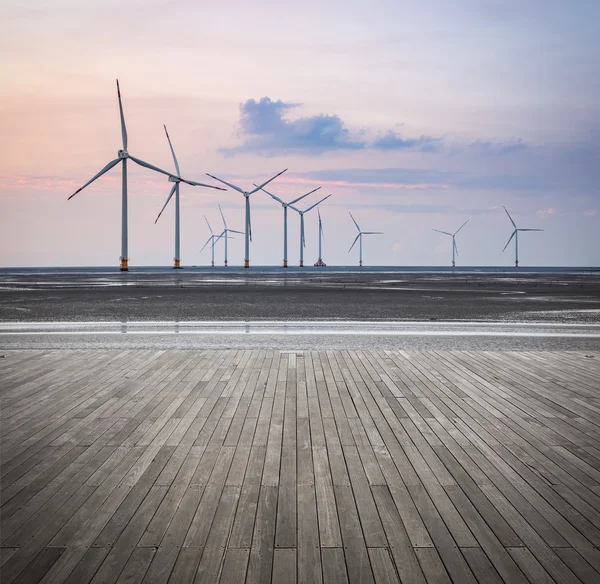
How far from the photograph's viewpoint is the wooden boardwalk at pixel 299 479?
12.6 ft

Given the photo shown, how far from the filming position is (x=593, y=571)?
3.72 metres

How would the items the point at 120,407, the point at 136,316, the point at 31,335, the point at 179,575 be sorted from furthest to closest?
1. the point at 136,316
2. the point at 31,335
3. the point at 120,407
4. the point at 179,575

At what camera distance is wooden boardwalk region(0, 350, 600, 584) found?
383cm

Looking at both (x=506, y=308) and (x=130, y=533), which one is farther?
(x=506, y=308)

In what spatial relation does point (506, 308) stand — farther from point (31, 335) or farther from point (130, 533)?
point (130, 533)

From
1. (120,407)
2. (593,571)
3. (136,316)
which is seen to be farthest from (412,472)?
(136,316)

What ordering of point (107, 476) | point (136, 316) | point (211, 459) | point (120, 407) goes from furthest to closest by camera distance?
point (136, 316)
point (120, 407)
point (211, 459)
point (107, 476)

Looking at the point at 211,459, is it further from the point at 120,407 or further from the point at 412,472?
the point at 120,407

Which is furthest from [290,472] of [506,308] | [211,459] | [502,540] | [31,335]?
[506,308]

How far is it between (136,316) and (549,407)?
56.1ft

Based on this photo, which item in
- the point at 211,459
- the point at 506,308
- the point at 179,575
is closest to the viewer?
the point at 179,575

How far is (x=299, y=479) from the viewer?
17.1 ft

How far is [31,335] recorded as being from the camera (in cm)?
1609

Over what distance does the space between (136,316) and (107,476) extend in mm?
17488
